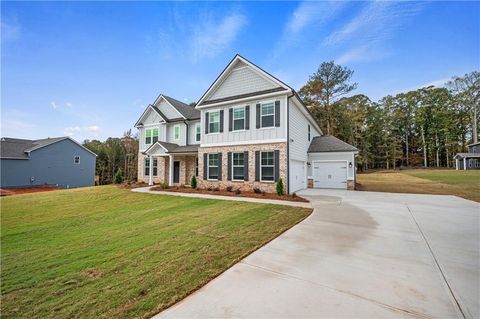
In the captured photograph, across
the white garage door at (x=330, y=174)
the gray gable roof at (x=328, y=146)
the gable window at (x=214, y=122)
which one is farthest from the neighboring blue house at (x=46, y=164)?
the white garage door at (x=330, y=174)

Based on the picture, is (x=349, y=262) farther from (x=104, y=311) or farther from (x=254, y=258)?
(x=104, y=311)

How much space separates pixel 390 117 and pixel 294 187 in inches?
1677

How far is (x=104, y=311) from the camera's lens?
2434 mm

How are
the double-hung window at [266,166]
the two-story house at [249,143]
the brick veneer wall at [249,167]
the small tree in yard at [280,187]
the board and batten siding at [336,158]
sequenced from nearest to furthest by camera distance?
the small tree in yard at [280,187] → the brick veneer wall at [249,167] → the two-story house at [249,143] → the double-hung window at [266,166] → the board and batten siding at [336,158]

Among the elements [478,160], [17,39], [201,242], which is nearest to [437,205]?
[201,242]

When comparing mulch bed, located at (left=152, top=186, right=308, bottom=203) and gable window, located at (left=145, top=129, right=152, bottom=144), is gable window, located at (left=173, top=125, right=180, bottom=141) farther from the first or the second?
mulch bed, located at (left=152, top=186, right=308, bottom=203)

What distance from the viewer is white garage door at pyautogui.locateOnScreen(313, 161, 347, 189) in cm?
1508

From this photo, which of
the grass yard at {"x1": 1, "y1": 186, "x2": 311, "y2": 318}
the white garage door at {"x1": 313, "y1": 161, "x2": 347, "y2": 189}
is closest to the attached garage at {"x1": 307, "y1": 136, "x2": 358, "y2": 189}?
the white garage door at {"x1": 313, "y1": 161, "x2": 347, "y2": 189}

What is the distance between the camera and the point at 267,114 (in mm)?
12258

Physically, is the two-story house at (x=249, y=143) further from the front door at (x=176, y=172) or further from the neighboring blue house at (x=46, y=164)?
the neighboring blue house at (x=46, y=164)

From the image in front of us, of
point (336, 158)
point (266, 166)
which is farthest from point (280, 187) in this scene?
point (336, 158)

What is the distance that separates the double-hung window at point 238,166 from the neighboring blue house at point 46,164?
25.6 metres

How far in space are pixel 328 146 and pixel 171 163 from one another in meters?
13.1

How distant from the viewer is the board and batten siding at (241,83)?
12.5 m
